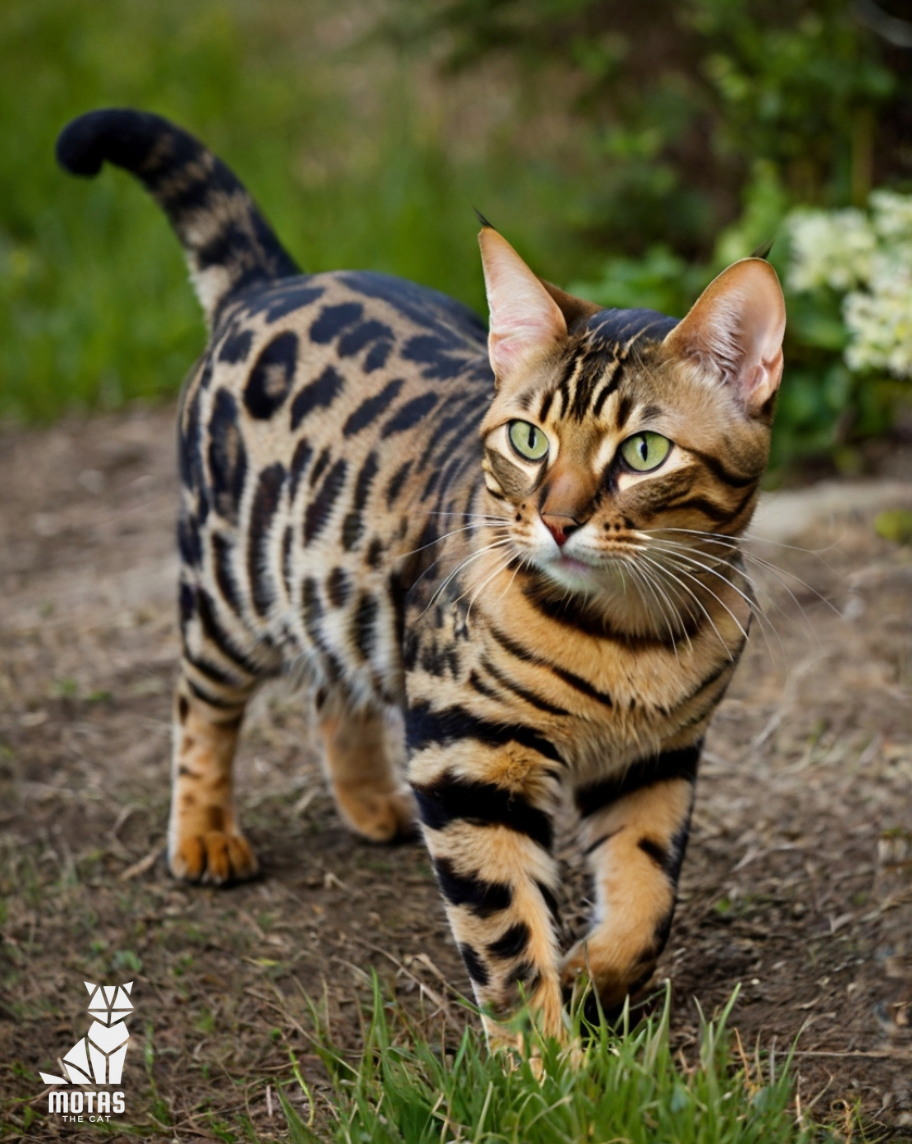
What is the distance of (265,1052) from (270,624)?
0.93m

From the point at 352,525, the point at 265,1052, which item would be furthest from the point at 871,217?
the point at 265,1052

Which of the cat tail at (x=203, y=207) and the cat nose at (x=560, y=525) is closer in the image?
the cat nose at (x=560, y=525)

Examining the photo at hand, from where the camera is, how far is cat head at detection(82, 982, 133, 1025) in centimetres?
264

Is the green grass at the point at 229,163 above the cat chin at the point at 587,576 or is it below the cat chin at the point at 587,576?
below

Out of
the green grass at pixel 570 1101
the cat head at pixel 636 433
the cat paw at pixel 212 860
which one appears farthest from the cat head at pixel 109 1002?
the cat head at pixel 636 433

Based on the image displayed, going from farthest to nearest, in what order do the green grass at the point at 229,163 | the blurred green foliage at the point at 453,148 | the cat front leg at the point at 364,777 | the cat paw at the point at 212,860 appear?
the green grass at the point at 229,163
the blurred green foliage at the point at 453,148
the cat front leg at the point at 364,777
the cat paw at the point at 212,860

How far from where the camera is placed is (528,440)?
2.30 meters

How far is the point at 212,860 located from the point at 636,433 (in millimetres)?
1529

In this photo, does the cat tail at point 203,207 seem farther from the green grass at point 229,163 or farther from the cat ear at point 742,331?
the green grass at point 229,163

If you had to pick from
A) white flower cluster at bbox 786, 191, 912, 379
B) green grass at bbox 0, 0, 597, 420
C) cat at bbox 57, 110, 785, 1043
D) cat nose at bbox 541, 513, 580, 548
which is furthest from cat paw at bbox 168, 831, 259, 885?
green grass at bbox 0, 0, 597, 420

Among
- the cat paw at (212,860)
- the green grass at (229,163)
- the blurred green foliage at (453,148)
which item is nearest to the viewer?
the cat paw at (212,860)

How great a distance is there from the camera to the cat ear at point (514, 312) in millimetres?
2350

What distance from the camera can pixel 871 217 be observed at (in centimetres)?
542

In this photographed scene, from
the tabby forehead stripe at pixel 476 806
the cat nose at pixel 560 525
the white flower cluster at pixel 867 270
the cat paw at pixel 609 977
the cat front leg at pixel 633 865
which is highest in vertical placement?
the cat nose at pixel 560 525
